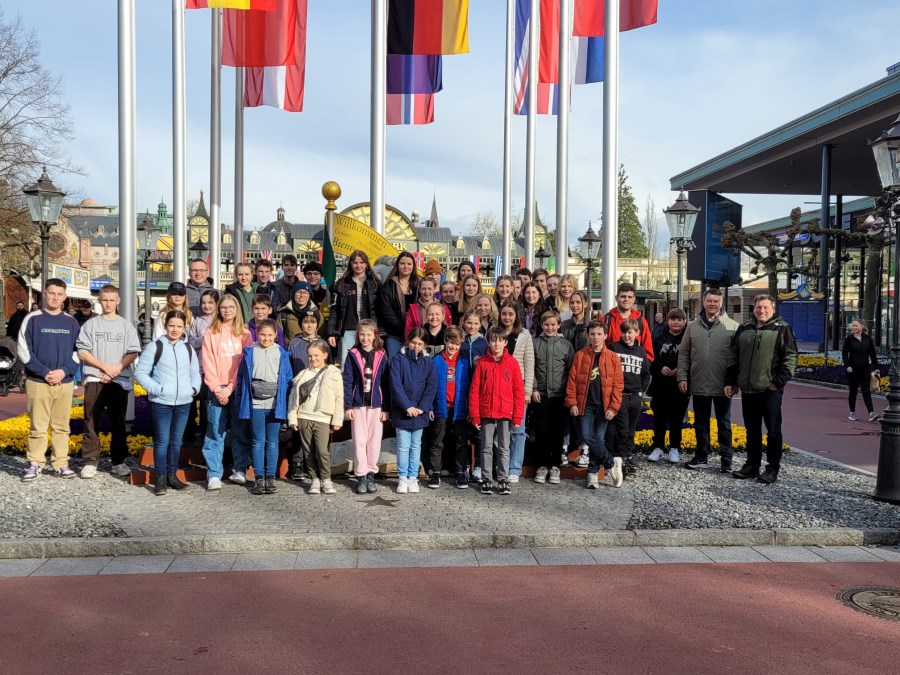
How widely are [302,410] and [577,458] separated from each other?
3.18 metres

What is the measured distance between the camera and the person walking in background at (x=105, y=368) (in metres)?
8.54

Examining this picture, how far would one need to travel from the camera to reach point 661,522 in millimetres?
6887

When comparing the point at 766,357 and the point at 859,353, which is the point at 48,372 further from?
the point at 859,353

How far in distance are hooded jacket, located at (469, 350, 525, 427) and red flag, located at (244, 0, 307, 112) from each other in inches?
323

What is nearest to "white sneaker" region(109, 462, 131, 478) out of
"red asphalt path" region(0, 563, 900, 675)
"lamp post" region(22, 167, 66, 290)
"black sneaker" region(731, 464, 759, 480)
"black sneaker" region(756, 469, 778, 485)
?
"red asphalt path" region(0, 563, 900, 675)

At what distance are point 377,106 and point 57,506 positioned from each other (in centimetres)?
771

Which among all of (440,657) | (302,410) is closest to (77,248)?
(302,410)

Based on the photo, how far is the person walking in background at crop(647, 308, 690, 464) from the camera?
976 cm

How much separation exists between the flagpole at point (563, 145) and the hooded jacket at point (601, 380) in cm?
545

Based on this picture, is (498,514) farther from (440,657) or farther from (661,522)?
(440,657)

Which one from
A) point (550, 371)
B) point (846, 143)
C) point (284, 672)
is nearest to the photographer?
point (284, 672)

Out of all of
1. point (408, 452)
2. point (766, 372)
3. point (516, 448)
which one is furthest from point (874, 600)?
point (408, 452)

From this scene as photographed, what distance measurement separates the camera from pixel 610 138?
481 inches

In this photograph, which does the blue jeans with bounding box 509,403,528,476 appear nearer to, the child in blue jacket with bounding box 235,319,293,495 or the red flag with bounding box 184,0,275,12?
the child in blue jacket with bounding box 235,319,293,495
